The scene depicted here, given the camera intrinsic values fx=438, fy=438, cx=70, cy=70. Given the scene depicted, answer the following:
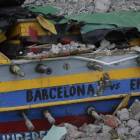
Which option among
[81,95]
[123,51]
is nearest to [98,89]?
[81,95]

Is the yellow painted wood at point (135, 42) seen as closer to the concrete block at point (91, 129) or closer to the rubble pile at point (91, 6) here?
the concrete block at point (91, 129)

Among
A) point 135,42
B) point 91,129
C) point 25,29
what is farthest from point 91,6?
point 91,129

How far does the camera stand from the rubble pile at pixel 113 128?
3643mm

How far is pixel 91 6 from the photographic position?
5.45 m

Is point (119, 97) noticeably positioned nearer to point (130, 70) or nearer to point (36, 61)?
point (130, 70)

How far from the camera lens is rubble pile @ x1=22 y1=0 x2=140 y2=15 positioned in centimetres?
532

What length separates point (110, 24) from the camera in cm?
434

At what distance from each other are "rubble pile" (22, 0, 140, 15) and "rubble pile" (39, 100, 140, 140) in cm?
175

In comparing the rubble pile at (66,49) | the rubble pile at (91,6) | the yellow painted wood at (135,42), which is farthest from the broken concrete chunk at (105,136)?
the rubble pile at (91,6)

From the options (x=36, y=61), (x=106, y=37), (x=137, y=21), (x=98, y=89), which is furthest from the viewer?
(x=137, y=21)

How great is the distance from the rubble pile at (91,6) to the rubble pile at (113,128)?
5.74ft

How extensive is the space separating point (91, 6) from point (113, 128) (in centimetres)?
212

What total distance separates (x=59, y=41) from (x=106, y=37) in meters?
0.45

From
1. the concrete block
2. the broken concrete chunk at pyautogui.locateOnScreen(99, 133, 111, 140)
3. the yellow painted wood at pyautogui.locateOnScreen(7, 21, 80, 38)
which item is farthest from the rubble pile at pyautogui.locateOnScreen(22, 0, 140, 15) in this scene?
the broken concrete chunk at pyautogui.locateOnScreen(99, 133, 111, 140)
